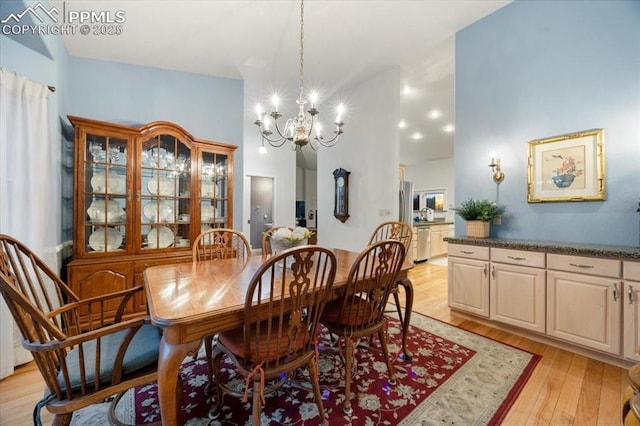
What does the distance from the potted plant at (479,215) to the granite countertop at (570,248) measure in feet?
0.60

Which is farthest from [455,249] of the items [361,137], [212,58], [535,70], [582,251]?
[212,58]

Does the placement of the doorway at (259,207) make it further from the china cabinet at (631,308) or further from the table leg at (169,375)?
the china cabinet at (631,308)

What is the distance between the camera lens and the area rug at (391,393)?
1.44m

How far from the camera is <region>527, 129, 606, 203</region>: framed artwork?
226cm

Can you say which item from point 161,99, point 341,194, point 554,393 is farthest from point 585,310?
point 161,99

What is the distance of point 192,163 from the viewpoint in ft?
9.82

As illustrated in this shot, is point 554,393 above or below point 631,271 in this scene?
below

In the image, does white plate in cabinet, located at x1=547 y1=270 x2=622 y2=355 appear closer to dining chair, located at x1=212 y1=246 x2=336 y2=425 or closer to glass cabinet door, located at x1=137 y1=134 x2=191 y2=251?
dining chair, located at x1=212 y1=246 x2=336 y2=425

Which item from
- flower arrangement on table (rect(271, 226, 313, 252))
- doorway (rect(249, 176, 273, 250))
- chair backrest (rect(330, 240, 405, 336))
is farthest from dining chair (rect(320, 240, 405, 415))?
doorway (rect(249, 176, 273, 250))

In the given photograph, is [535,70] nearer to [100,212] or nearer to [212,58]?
[212,58]

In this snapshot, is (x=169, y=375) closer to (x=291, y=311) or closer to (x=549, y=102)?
(x=291, y=311)

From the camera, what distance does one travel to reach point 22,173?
6.45ft

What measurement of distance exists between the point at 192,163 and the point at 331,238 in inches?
107

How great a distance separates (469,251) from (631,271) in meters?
1.07
